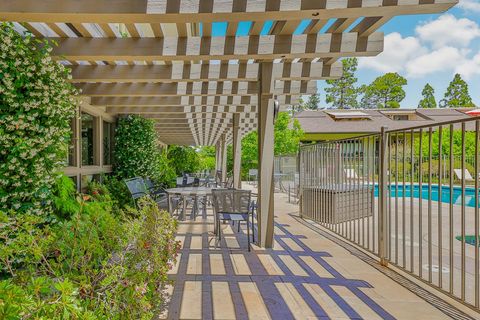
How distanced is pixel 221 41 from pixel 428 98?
50949 millimetres

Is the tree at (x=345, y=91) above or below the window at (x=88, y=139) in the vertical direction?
above

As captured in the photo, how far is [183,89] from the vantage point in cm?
664

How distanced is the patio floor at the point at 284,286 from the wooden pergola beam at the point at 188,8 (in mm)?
2669

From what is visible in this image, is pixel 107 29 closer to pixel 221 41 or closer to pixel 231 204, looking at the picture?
pixel 221 41

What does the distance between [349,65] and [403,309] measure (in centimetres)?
4449

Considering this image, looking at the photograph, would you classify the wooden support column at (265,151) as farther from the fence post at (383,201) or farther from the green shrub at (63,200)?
the green shrub at (63,200)

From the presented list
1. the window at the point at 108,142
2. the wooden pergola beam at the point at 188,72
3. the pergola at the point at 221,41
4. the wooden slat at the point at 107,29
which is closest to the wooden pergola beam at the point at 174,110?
the window at the point at 108,142

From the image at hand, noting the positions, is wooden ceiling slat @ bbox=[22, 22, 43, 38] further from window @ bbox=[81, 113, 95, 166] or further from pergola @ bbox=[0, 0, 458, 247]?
window @ bbox=[81, 113, 95, 166]

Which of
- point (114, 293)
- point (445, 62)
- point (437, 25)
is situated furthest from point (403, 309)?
point (445, 62)

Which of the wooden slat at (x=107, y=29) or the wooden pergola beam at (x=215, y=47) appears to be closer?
the wooden slat at (x=107, y=29)

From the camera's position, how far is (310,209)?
25.0 ft

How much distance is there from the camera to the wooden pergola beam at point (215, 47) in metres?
4.32

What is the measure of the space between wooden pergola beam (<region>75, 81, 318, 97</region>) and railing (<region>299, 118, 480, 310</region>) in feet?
4.07

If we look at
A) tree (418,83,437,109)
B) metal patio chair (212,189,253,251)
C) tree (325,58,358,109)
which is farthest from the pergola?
tree (418,83,437,109)
